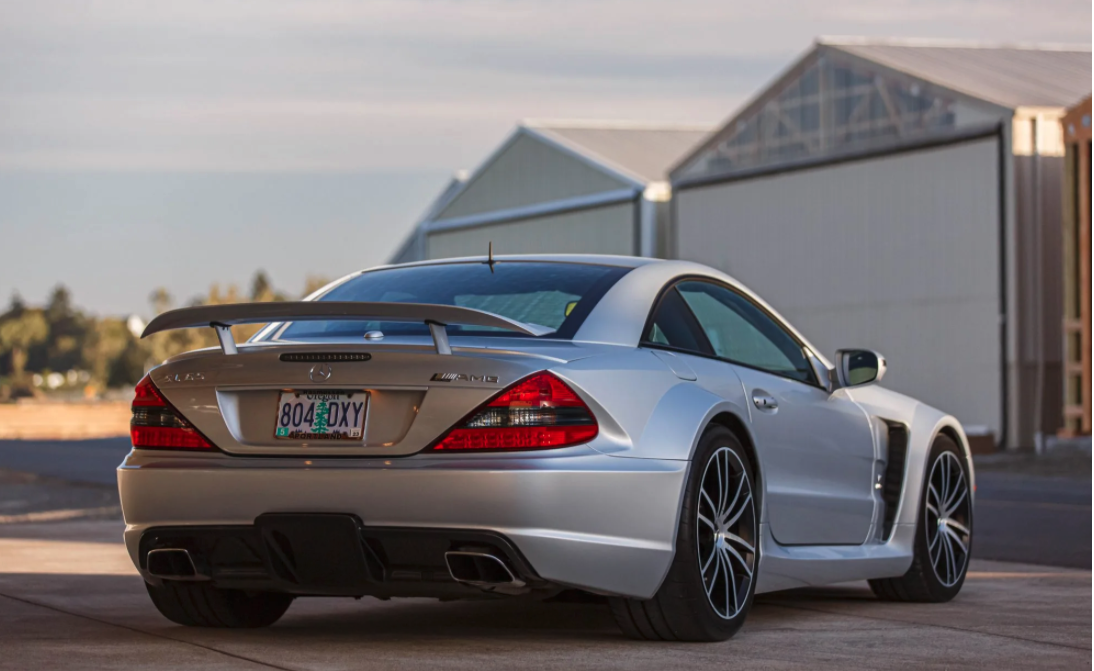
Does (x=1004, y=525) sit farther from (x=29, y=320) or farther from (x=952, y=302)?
(x=29, y=320)

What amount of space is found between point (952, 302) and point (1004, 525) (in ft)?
68.8

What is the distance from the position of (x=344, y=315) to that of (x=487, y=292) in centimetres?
98

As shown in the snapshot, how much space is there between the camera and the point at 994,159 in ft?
111

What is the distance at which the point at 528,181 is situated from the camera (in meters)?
48.1

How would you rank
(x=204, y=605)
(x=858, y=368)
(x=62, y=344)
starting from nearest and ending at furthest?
(x=204, y=605)
(x=858, y=368)
(x=62, y=344)

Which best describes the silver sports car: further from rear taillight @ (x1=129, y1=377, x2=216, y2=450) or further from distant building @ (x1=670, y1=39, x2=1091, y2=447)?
distant building @ (x1=670, y1=39, x2=1091, y2=447)

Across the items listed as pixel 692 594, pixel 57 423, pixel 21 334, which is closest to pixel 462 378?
pixel 692 594

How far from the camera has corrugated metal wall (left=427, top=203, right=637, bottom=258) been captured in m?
44.2

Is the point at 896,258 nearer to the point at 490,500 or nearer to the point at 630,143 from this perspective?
the point at 630,143

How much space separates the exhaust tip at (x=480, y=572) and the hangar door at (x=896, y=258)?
29.9 metres

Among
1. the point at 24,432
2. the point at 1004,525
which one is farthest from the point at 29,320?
the point at 1004,525

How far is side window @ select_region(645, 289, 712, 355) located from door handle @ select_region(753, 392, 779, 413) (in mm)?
247

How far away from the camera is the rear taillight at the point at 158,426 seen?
5.66m

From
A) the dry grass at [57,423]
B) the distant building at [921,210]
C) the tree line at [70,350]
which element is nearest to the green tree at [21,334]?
the tree line at [70,350]
